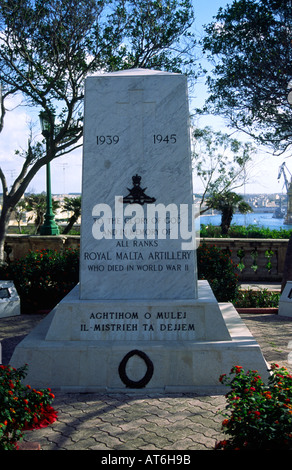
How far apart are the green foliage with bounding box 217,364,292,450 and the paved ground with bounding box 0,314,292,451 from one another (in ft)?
1.99

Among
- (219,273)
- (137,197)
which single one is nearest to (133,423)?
(137,197)

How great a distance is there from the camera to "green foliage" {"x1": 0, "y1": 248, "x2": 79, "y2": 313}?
9.67 meters

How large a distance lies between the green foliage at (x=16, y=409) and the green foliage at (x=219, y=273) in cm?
556

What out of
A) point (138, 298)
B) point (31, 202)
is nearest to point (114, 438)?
point (138, 298)

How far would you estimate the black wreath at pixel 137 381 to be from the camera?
5539mm

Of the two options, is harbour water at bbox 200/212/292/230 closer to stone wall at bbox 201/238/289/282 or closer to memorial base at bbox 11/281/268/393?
stone wall at bbox 201/238/289/282

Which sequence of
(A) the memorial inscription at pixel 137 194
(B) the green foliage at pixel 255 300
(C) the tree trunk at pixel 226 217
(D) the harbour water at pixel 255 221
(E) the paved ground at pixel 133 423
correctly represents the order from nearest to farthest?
(E) the paved ground at pixel 133 423 → (A) the memorial inscription at pixel 137 194 → (B) the green foliage at pixel 255 300 → (C) the tree trunk at pixel 226 217 → (D) the harbour water at pixel 255 221

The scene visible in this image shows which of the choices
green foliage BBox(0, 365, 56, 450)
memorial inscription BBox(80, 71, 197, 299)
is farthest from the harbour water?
green foliage BBox(0, 365, 56, 450)

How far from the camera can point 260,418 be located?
11.1 feet

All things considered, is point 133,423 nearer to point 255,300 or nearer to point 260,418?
point 260,418

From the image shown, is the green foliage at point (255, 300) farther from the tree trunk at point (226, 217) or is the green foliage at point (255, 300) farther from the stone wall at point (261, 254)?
Result: the tree trunk at point (226, 217)

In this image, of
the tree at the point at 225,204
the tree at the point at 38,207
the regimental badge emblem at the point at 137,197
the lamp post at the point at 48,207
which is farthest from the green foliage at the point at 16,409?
the tree at the point at 38,207

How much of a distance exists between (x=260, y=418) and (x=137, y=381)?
7.80ft

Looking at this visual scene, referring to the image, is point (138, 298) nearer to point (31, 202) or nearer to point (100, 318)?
point (100, 318)
